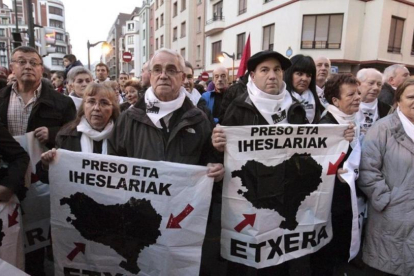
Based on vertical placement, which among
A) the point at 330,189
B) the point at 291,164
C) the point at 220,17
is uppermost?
the point at 220,17

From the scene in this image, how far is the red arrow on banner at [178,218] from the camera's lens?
2301mm

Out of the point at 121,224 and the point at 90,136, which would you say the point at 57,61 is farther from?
the point at 121,224

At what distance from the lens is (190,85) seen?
4.99 m

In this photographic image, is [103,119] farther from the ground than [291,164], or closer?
farther from the ground

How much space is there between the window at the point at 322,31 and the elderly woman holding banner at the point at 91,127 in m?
16.9

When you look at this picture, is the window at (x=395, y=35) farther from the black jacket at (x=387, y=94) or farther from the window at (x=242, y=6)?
the black jacket at (x=387, y=94)

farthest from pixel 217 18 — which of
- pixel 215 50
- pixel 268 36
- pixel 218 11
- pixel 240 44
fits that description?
pixel 268 36

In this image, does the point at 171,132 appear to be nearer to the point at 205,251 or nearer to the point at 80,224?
the point at 80,224

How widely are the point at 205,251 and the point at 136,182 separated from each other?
1.76 m

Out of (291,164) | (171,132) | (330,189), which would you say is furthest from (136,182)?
(330,189)

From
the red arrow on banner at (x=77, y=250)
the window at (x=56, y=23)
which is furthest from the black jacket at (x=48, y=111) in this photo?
the window at (x=56, y=23)

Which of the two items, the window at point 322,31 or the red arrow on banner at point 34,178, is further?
the window at point 322,31

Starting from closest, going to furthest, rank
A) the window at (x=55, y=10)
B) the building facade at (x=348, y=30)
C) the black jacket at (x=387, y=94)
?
the black jacket at (x=387, y=94) < the building facade at (x=348, y=30) < the window at (x=55, y=10)

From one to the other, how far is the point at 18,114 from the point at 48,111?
249mm
